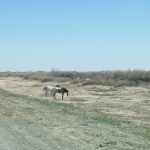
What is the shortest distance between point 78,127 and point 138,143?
4.90 metres

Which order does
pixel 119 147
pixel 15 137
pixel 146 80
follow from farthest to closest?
pixel 146 80
pixel 15 137
pixel 119 147

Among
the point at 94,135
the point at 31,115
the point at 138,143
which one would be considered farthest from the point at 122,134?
the point at 31,115

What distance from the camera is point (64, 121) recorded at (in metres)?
23.1

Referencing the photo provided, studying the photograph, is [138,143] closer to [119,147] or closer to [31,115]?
[119,147]

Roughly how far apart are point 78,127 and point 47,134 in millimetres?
2791

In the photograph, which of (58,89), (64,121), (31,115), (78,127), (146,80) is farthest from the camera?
(146,80)

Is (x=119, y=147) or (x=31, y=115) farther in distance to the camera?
(x=31, y=115)

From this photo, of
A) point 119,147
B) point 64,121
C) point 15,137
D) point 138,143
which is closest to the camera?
point 119,147

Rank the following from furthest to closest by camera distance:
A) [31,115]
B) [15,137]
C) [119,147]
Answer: [31,115] → [15,137] → [119,147]

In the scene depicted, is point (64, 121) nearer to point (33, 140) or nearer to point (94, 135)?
point (94, 135)

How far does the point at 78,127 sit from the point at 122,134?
8.51ft

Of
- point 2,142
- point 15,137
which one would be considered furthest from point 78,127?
point 2,142

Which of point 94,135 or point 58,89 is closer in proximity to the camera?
point 94,135

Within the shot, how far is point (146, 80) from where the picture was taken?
264ft
